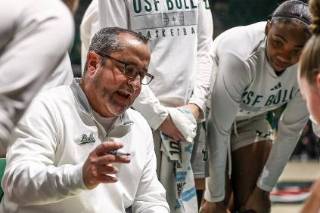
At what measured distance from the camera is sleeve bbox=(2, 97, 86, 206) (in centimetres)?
232

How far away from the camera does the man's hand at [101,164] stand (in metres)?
2.19

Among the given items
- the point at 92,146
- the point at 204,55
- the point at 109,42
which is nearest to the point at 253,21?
the point at 204,55

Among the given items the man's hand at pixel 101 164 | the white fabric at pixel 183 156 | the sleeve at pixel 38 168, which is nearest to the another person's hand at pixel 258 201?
the white fabric at pixel 183 156

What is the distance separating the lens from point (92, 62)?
8.77 ft

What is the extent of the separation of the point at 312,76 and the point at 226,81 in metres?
1.62

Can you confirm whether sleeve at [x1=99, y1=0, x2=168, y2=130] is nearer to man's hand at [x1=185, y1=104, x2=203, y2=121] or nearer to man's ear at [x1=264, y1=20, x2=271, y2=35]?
man's hand at [x1=185, y1=104, x2=203, y2=121]

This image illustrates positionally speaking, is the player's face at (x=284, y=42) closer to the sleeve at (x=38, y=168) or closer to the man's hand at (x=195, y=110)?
the man's hand at (x=195, y=110)

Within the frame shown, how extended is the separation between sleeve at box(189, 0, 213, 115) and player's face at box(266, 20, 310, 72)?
0.78 ft

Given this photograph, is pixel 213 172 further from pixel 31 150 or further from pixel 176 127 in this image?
pixel 31 150

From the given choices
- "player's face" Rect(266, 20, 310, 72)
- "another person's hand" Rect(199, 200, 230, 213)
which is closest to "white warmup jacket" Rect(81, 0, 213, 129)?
"player's face" Rect(266, 20, 310, 72)

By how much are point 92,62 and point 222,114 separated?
1019mm

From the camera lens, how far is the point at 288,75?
11.7 ft

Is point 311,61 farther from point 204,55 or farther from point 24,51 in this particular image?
point 204,55

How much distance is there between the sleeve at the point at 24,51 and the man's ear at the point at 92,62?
108 centimetres
